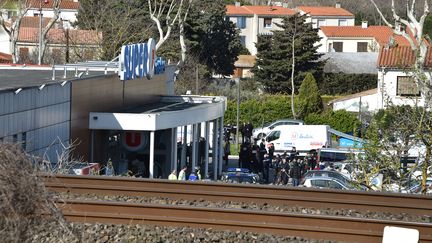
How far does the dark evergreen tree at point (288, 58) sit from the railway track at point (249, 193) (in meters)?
46.0

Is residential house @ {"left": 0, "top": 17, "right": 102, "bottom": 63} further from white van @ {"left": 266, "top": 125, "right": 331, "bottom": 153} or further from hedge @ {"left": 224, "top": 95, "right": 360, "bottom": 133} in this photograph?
white van @ {"left": 266, "top": 125, "right": 331, "bottom": 153}

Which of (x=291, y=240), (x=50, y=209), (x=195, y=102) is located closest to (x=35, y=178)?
(x=50, y=209)

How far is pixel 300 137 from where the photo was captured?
38.6 meters

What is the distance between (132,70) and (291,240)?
18343 mm

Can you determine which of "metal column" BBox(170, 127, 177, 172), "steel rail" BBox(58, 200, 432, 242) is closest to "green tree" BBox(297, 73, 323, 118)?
"metal column" BBox(170, 127, 177, 172)

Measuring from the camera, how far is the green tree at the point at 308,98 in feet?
169

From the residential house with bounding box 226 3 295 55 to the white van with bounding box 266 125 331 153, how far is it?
2117 inches

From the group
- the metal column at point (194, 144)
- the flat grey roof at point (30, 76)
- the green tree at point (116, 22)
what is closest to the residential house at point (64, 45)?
the green tree at point (116, 22)

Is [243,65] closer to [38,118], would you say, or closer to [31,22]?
[31,22]

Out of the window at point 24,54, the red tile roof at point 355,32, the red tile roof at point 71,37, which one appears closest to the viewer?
the red tile roof at point 71,37

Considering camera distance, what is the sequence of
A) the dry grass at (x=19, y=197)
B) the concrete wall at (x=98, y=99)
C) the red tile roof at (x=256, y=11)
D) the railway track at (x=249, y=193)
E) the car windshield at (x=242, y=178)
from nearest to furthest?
the dry grass at (x=19, y=197) < the railway track at (x=249, y=193) < the car windshield at (x=242, y=178) < the concrete wall at (x=98, y=99) < the red tile roof at (x=256, y=11)

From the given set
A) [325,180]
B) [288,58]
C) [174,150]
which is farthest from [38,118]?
[288,58]

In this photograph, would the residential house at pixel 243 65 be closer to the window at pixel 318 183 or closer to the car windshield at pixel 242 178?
the car windshield at pixel 242 178

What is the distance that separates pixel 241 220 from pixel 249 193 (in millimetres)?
1514
